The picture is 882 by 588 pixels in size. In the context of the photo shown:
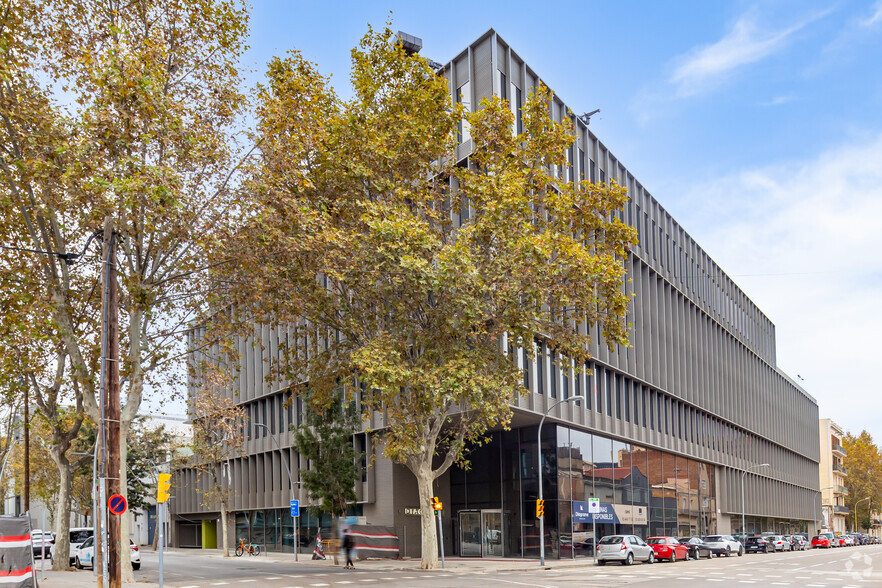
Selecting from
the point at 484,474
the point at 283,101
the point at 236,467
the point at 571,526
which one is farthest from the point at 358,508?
the point at 283,101

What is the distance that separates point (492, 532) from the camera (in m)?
44.1

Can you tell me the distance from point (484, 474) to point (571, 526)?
211 inches

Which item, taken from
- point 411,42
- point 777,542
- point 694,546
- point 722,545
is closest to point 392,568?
point 694,546

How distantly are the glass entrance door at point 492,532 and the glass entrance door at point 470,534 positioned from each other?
46cm

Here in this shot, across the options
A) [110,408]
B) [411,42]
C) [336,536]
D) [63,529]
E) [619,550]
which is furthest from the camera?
[411,42]

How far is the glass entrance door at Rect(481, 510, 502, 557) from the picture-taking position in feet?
144

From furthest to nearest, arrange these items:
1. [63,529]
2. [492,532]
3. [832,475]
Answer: [832,475], [492,532], [63,529]

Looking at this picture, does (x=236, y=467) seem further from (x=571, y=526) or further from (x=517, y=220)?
(x=517, y=220)

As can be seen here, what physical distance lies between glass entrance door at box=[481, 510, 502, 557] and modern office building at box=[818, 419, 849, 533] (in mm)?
86178

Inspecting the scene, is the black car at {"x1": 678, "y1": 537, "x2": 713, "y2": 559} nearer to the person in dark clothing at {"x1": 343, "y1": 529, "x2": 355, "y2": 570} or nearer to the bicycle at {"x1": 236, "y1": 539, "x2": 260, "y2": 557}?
the person in dark clothing at {"x1": 343, "y1": 529, "x2": 355, "y2": 570}

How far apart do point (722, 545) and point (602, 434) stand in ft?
43.4

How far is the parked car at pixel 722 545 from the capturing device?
52.8 metres

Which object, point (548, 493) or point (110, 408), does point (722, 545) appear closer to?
point (548, 493)

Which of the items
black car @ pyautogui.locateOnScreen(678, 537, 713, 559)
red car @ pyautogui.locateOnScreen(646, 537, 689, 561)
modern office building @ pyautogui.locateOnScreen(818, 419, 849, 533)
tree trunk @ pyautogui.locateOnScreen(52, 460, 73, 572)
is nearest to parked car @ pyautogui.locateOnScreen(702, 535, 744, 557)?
black car @ pyautogui.locateOnScreen(678, 537, 713, 559)
